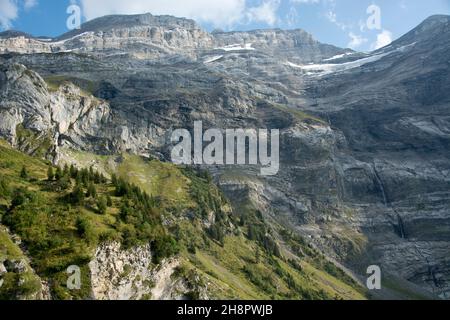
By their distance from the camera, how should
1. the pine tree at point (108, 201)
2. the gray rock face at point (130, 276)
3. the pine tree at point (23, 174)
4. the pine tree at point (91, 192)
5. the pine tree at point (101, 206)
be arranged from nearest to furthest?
the gray rock face at point (130, 276)
the pine tree at point (101, 206)
the pine tree at point (91, 192)
the pine tree at point (108, 201)
the pine tree at point (23, 174)

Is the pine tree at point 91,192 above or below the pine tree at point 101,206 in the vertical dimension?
above

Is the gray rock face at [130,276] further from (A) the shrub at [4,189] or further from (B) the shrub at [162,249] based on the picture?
(A) the shrub at [4,189]

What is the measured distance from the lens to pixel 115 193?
416 ft

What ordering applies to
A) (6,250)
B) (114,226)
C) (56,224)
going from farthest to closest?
(114,226)
(56,224)
(6,250)

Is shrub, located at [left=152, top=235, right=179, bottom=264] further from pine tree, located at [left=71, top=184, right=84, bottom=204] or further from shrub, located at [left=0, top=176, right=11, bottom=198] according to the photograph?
shrub, located at [left=0, top=176, right=11, bottom=198]

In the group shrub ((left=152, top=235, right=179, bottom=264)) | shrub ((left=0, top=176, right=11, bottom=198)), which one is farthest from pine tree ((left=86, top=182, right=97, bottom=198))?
shrub ((left=152, top=235, right=179, bottom=264))

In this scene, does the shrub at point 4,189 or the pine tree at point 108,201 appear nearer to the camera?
the shrub at point 4,189

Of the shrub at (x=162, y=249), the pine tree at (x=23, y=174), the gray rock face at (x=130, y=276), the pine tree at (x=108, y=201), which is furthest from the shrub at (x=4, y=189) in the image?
the shrub at (x=162, y=249)

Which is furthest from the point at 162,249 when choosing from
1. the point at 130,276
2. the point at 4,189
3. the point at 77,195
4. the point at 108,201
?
the point at 4,189

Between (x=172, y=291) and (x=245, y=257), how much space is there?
93.4 m

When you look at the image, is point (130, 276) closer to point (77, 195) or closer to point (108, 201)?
point (77, 195)
